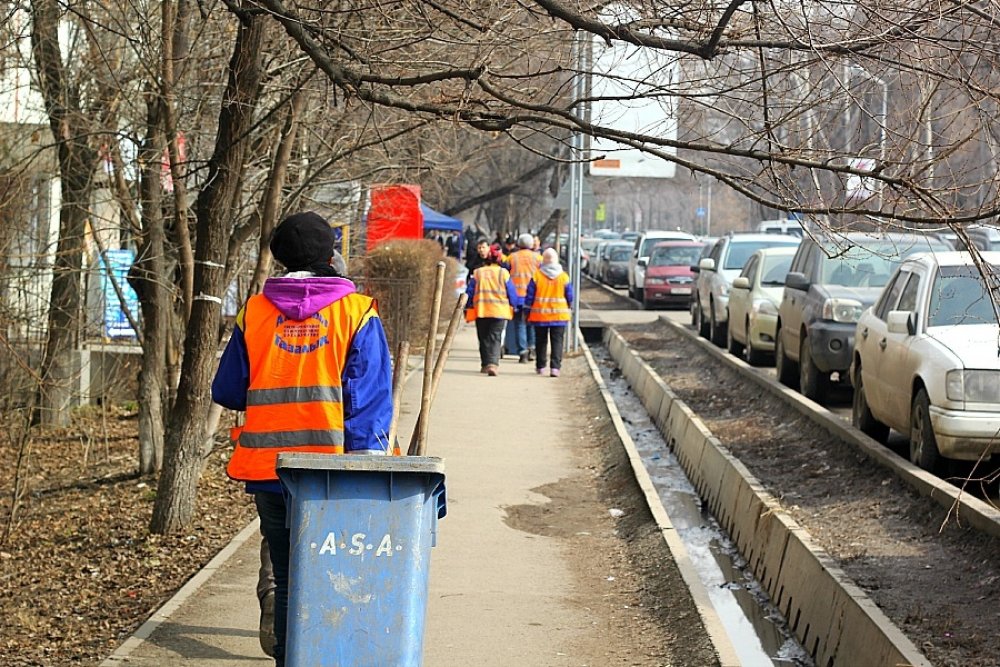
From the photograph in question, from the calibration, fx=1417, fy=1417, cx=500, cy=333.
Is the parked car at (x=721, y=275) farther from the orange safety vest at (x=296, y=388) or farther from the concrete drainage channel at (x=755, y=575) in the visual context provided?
the orange safety vest at (x=296, y=388)

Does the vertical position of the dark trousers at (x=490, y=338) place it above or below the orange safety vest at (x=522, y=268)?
below

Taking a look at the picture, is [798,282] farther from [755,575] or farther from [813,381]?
[755,575]

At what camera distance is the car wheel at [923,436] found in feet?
33.0

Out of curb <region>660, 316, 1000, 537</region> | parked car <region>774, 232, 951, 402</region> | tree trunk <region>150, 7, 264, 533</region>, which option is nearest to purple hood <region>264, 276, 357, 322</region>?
curb <region>660, 316, 1000, 537</region>

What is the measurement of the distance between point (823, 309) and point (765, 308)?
14.9 feet

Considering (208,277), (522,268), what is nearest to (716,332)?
(522,268)

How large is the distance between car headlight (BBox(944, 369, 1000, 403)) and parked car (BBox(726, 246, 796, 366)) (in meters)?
9.38

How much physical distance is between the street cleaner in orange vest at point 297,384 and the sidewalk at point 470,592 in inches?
60.8

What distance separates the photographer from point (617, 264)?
169ft

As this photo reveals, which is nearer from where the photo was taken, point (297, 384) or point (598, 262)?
point (297, 384)

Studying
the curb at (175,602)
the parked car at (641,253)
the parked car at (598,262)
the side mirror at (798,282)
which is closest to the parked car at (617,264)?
the parked car at (598,262)

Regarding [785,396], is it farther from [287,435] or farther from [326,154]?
[287,435]

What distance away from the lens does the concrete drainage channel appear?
6.61 meters

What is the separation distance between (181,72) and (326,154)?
8.44 ft
